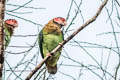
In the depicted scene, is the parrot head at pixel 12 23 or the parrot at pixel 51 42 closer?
the parrot at pixel 51 42

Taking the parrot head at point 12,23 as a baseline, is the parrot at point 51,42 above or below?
below

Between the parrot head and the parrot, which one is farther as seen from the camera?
the parrot head

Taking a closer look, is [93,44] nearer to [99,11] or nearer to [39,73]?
[99,11]

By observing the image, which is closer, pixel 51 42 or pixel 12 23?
pixel 51 42

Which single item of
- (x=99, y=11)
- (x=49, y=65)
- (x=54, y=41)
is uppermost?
(x=99, y=11)

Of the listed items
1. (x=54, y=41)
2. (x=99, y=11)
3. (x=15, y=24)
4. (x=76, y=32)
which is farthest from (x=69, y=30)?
(x=15, y=24)

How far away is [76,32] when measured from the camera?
288 cm

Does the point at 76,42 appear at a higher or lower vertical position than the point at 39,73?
higher

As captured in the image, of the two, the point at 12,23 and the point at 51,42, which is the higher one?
the point at 12,23

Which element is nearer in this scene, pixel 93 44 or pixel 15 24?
pixel 93 44

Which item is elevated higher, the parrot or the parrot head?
the parrot head

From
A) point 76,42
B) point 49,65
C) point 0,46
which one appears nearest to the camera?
point 0,46

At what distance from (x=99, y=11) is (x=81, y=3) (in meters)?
0.27

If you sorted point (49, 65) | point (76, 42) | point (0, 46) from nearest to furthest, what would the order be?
point (0, 46) < point (76, 42) < point (49, 65)
